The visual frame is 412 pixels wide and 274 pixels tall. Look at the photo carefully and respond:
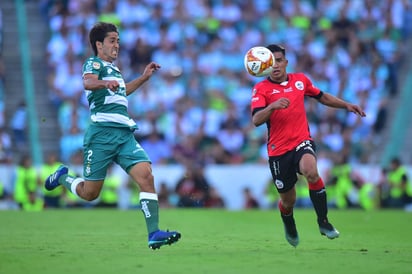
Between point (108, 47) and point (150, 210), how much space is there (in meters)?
1.87

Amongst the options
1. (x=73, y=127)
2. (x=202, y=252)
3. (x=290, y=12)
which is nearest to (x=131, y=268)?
(x=202, y=252)

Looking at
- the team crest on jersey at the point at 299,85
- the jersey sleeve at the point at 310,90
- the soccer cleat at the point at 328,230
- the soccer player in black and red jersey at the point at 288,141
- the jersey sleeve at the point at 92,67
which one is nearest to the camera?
the jersey sleeve at the point at 92,67

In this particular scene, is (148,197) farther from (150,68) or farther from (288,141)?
(288,141)

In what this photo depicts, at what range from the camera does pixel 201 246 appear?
10.7 m

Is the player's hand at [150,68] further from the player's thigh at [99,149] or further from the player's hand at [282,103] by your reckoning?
the player's hand at [282,103]

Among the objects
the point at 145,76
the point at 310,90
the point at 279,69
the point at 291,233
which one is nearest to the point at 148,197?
the point at 145,76

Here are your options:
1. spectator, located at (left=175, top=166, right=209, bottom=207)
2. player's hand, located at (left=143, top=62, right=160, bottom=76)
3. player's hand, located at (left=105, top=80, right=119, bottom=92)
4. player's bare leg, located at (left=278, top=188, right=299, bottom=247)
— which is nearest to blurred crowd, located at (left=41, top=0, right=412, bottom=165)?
spectator, located at (left=175, top=166, right=209, bottom=207)

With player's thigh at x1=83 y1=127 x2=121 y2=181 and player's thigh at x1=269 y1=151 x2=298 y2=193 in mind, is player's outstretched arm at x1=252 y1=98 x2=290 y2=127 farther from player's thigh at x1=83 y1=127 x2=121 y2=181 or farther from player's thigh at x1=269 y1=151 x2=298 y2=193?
player's thigh at x1=83 y1=127 x2=121 y2=181

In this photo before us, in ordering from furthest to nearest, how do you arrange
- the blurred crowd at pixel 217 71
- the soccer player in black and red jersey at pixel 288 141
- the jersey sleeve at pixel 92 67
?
the blurred crowd at pixel 217 71
the soccer player in black and red jersey at pixel 288 141
the jersey sleeve at pixel 92 67

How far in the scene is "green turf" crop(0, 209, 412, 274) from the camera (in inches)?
334

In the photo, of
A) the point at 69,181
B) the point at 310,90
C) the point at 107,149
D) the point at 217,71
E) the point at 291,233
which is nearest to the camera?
the point at 107,149

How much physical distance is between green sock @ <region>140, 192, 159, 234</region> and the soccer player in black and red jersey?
1616 millimetres

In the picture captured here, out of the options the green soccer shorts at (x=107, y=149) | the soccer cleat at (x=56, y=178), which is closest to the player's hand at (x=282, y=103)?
the green soccer shorts at (x=107, y=149)

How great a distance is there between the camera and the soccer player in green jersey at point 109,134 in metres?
9.85
